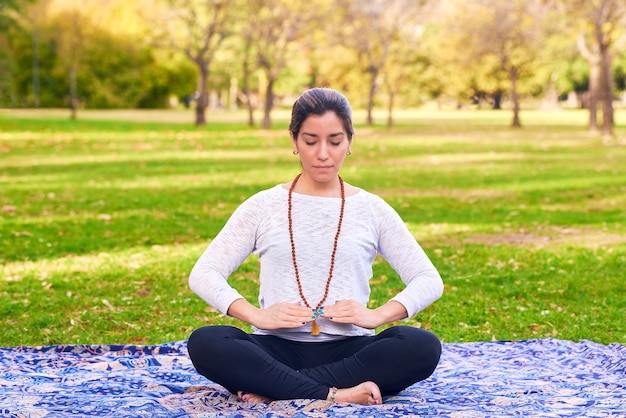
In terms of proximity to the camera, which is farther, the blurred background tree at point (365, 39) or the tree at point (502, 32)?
the blurred background tree at point (365, 39)

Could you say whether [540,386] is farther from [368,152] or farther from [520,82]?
[520,82]

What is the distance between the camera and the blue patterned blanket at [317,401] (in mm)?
3732

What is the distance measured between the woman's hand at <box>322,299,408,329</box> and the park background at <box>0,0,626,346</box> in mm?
2366

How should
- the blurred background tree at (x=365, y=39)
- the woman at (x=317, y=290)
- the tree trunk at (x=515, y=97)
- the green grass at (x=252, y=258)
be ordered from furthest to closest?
the tree trunk at (x=515, y=97), the blurred background tree at (x=365, y=39), the green grass at (x=252, y=258), the woman at (x=317, y=290)

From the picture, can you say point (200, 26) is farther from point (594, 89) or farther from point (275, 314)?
point (275, 314)

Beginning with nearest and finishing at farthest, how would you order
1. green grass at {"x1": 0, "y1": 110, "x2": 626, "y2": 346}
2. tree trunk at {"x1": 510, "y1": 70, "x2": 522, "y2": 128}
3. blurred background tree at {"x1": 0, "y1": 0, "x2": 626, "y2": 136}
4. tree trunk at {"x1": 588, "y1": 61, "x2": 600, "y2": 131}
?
green grass at {"x1": 0, "y1": 110, "x2": 626, "y2": 346}
blurred background tree at {"x1": 0, "y1": 0, "x2": 626, "y2": 136}
tree trunk at {"x1": 588, "y1": 61, "x2": 600, "y2": 131}
tree trunk at {"x1": 510, "y1": 70, "x2": 522, "y2": 128}

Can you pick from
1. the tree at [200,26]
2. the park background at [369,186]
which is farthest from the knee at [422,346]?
the tree at [200,26]

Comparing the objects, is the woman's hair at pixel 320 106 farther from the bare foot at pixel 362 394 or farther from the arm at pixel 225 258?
the bare foot at pixel 362 394

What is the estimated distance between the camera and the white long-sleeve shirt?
393cm

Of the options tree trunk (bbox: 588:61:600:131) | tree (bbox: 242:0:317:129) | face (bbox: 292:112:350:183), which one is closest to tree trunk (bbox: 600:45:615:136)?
tree trunk (bbox: 588:61:600:131)

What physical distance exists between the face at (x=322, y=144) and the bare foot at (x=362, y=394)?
0.89m

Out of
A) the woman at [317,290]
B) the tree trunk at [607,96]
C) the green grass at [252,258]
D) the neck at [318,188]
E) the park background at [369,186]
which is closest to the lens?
the woman at [317,290]

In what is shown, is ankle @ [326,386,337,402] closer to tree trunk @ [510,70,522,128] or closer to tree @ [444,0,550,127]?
tree @ [444,0,550,127]

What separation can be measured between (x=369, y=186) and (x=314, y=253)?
11.2 metres
